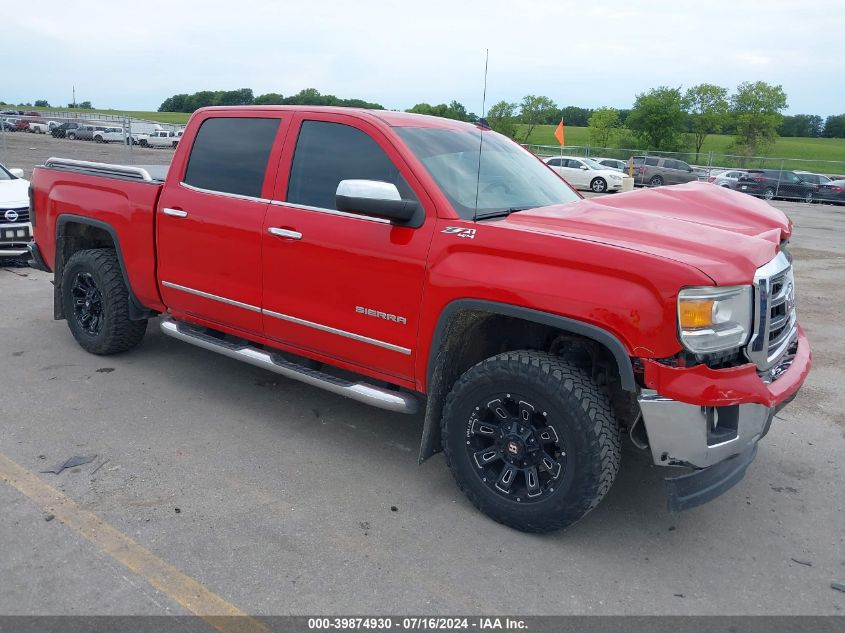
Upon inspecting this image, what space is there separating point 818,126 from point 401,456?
135981mm

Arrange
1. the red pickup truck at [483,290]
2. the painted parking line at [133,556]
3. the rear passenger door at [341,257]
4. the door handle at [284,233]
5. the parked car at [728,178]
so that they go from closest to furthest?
the painted parking line at [133,556] < the red pickup truck at [483,290] < the rear passenger door at [341,257] < the door handle at [284,233] < the parked car at [728,178]

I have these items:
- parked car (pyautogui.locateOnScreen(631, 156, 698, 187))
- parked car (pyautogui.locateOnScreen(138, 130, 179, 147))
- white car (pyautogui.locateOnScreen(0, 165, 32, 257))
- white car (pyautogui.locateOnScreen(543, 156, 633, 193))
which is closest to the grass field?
parked car (pyautogui.locateOnScreen(631, 156, 698, 187))

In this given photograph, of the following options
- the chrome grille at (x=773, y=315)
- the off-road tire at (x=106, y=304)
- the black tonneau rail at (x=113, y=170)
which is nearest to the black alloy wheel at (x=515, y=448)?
the chrome grille at (x=773, y=315)

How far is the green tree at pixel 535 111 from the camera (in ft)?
172

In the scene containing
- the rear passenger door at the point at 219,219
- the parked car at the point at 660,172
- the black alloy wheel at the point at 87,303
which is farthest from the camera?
the parked car at the point at 660,172

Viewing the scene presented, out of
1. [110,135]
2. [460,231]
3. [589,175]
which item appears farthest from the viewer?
[110,135]

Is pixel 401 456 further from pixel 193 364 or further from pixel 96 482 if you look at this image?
pixel 193 364

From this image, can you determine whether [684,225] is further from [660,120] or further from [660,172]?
[660,120]

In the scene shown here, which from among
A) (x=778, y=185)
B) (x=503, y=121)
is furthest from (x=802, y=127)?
(x=778, y=185)

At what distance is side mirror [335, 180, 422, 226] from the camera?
373 cm

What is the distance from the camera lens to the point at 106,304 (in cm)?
564

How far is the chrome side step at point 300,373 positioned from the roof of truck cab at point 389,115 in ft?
4.98

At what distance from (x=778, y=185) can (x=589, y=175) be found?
757 centimetres

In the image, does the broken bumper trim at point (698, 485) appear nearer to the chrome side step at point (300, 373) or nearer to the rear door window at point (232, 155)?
the chrome side step at point (300, 373)
